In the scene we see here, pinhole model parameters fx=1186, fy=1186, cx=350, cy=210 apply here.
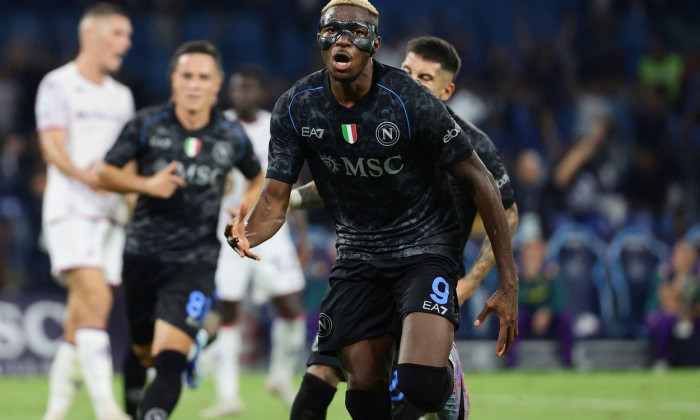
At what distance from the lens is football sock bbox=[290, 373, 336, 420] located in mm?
5867

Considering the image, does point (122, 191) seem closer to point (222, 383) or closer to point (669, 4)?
point (222, 383)

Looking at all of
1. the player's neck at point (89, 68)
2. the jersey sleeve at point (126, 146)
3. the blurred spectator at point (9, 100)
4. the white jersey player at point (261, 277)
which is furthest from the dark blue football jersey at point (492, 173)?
the blurred spectator at point (9, 100)

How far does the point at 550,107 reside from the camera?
703 inches

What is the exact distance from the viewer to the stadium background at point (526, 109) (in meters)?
13.9

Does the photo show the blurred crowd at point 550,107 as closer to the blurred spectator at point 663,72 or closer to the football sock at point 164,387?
the blurred spectator at point 663,72

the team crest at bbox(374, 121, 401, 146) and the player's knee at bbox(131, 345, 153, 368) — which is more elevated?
the team crest at bbox(374, 121, 401, 146)

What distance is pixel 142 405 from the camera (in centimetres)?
634

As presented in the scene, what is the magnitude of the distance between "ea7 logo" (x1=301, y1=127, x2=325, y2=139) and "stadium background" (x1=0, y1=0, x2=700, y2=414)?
7848mm

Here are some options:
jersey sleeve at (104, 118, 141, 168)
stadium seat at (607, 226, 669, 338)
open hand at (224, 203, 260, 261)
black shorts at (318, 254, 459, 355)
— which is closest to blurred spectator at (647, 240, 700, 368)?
stadium seat at (607, 226, 669, 338)

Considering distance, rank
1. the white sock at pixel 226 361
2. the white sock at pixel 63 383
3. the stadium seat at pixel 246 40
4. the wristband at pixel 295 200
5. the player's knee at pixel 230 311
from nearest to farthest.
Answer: the wristband at pixel 295 200, the white sock at pixel 63 383, the white sock at pixel 226 361, the player's knee at pixel 230 311, the stadium seat at pixel 246 40

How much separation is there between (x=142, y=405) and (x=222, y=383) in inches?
130

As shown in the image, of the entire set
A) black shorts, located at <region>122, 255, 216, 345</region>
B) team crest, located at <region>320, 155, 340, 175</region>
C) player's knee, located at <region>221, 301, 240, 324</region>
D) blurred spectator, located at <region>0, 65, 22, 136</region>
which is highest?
blurred spectator, located at <region>0, 65, 22, 136</region>

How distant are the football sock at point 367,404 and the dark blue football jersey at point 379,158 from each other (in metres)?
0.61

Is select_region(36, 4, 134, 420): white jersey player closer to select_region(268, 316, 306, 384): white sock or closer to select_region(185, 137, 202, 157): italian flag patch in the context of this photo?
select_region(185, 137, 202, 157): italian flag patch
